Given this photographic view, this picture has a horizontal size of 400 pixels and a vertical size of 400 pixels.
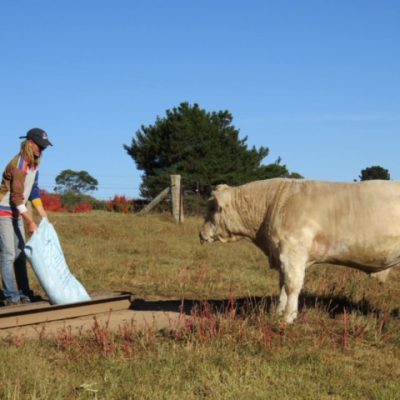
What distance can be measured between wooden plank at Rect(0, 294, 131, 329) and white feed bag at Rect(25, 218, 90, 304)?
0.22m

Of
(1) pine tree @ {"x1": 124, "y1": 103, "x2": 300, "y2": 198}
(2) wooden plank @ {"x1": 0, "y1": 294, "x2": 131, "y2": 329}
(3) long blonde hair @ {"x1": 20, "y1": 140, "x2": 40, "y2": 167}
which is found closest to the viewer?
(2) wooden plank @ {"x1": 0, "y1": 294, "x2": 131, "y2": 329}

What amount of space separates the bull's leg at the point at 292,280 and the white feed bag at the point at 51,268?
2423mm

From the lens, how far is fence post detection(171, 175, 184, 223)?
19.6m

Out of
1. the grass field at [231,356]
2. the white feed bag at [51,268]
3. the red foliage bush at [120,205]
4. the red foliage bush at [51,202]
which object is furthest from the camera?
the red foliage bush at [51,202]

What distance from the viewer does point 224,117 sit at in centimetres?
3612

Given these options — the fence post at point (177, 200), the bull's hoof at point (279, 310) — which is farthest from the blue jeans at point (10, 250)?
the fence post at point (177, 200)

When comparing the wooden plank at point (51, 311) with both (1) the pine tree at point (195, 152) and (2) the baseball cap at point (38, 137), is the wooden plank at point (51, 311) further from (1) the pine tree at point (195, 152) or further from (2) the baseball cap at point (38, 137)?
(1) the pine tree at point (195, 152)

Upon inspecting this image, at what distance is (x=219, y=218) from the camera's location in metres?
7.80

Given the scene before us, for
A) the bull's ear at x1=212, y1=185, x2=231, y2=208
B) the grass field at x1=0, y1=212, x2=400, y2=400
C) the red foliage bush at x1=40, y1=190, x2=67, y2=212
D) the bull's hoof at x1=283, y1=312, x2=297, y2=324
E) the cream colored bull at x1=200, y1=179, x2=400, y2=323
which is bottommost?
the grass field at x1=0, y1=212, x2=400, y2=400

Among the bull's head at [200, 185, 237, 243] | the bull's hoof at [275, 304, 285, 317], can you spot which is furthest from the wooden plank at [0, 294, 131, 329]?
the bull's hoof at [275, 304, 285, 317]

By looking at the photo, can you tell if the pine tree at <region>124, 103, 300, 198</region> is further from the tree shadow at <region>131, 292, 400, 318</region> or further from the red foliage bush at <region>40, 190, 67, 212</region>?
the tree shadow at <region>131, 292, 400, 318</region>

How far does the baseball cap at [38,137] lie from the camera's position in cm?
754

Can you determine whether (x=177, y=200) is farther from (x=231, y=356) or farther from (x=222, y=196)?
(x=231, y=356)

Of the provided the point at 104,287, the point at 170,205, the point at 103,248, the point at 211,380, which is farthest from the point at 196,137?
the point at 211,380
